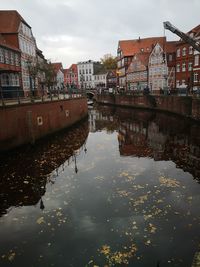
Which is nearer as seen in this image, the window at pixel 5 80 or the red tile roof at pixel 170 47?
the window at pixel 5 80

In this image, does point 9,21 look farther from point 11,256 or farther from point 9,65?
point 11,256

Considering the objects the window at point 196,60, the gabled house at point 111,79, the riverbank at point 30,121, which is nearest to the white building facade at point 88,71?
the gabled house at point 111,79

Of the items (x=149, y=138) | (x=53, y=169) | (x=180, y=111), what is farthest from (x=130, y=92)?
(x=53, y=169)

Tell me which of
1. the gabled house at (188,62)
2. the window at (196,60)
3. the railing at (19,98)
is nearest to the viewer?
the railing at (19,98)

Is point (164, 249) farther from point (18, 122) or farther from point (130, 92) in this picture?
point (130, 92)

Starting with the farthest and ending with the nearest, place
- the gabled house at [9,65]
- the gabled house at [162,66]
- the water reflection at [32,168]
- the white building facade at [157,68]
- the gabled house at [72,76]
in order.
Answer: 1. the gabled house at [72,76]
2. the white building facade at [157,68]
3. the gabled house at [162,66]
4. the gabled house at [9,65]
5. the water reflection at [32,168]

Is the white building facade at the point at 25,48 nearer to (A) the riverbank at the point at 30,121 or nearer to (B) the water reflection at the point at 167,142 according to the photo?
(A) the riverbank at the point at 30,121

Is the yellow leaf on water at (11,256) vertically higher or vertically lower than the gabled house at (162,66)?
lower

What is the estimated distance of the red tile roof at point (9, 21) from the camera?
41.7 meters

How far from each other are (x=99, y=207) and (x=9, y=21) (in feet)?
133

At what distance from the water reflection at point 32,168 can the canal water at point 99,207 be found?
0.05m

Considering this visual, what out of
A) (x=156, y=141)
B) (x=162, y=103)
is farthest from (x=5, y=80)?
(x=162, y=103)

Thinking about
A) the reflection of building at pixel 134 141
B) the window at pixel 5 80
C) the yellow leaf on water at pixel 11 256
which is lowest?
the yellow leaf on water at pixel 11 256

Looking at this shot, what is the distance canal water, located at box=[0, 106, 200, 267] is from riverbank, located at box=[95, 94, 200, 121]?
43.8ft
